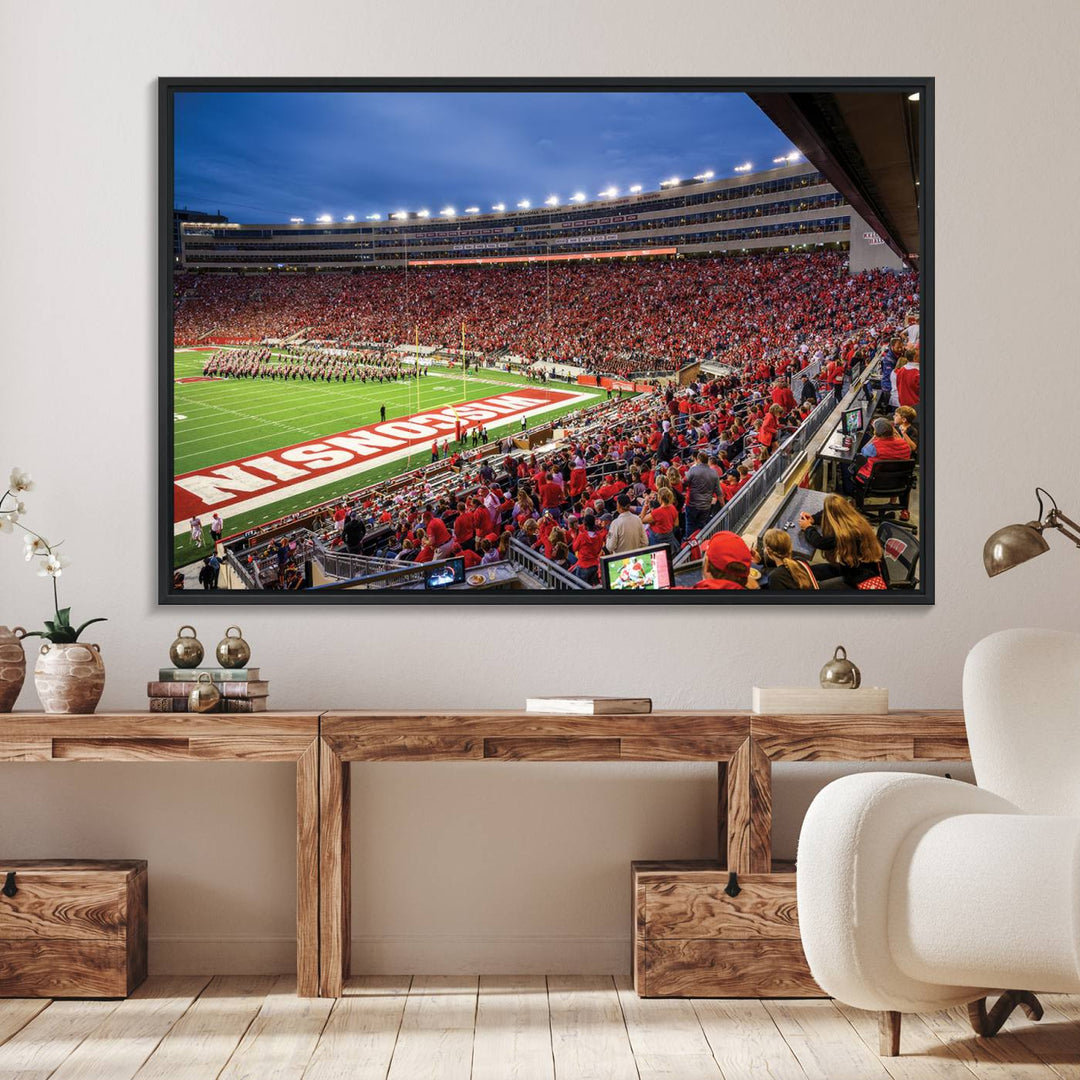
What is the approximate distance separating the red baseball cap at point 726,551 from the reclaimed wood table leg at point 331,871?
115 centimetres

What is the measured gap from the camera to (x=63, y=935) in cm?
283

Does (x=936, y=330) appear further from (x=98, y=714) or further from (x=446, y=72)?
(x=98, y=714)

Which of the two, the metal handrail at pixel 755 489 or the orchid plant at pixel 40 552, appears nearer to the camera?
the orchid plant at pixel 40 552

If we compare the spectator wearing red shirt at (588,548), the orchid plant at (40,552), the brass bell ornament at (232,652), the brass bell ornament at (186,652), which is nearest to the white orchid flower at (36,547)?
the orchid plant at (40,552)

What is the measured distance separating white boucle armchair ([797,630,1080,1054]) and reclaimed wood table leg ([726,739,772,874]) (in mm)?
478

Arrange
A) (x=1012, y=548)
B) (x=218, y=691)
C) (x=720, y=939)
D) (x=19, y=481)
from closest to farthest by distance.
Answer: (x=1012, y=548) → (x=720, y=939) → (x=218, y=691) → (x=19, y=481)

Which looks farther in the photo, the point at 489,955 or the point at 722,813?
the point at 489,955

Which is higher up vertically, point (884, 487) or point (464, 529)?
point (884, 487)

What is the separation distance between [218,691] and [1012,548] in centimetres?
189

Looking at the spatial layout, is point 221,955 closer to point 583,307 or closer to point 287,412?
point 287,412

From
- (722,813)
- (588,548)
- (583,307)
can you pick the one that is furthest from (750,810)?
(583,307)

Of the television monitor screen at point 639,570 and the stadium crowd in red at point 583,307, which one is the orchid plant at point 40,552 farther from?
the television monitor screen at point 639,570

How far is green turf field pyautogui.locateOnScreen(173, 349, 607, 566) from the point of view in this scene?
3252 mm

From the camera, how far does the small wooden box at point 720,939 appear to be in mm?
2801
